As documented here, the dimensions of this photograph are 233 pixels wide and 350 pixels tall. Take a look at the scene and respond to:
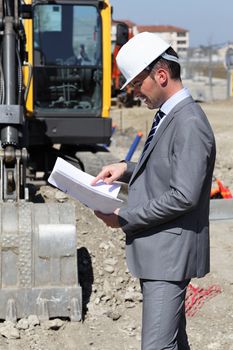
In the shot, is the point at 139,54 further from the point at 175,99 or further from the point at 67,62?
the point at 67,62

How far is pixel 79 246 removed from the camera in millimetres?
6301

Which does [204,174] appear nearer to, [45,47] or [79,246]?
[79,246]

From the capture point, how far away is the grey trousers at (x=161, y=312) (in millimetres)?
3332

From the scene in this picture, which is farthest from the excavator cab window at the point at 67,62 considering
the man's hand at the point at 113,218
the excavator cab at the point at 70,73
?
the man's hand at the point at 113,218

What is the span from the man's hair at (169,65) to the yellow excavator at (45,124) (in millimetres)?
2177

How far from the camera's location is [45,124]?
32.2 ft

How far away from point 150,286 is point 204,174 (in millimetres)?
589

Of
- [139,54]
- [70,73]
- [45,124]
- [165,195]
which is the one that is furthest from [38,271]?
[70,73]

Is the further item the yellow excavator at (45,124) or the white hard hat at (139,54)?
the yellow excavator at (45,124)

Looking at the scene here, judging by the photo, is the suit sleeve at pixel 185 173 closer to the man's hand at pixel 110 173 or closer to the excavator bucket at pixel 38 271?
the man's hand at pixel 110 173

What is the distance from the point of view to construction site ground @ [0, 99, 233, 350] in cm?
500

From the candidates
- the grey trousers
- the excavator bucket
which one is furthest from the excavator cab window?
the grey trousers

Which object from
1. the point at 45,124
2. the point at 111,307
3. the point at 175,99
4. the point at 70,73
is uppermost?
the point at 175,99

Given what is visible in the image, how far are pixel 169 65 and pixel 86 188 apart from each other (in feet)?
2.33
